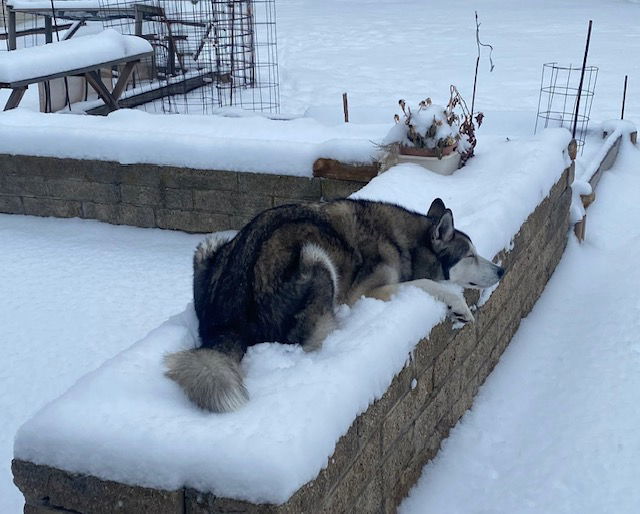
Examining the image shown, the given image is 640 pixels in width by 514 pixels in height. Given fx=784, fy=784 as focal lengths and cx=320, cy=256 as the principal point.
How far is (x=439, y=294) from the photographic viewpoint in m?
3.36

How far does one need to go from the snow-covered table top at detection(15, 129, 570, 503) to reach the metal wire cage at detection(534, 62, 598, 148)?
5219 millimetres

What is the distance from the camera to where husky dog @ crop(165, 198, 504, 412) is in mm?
2652

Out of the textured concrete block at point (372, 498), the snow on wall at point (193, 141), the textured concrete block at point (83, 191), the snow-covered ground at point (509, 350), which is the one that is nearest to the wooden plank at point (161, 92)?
the snow-covered ground at point (509, 350)

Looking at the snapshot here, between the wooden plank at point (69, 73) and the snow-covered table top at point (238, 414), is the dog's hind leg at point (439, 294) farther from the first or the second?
the wooden plank at point (69, 73)

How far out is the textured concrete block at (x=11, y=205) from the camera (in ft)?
22.7

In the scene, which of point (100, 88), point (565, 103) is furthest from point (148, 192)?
point (565, 103)

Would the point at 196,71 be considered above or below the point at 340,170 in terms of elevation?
below

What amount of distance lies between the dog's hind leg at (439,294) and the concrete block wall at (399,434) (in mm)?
82

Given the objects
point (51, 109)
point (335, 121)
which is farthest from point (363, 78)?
point (51, 109)

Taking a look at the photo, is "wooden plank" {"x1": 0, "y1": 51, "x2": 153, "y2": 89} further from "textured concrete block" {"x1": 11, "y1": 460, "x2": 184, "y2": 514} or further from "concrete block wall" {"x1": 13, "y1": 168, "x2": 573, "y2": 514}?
"textured concrete block" {"x1": 11, "y1": 460, "x2": 184, "y2": 514}

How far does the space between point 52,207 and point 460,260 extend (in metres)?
4.40

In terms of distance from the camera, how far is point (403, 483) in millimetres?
3209

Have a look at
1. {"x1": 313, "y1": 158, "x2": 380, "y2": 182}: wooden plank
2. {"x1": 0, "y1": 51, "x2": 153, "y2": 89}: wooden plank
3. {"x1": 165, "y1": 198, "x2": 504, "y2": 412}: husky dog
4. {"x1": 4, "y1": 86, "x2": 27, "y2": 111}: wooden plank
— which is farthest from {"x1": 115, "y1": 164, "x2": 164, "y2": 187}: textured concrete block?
{"x1": 165, "y1": 198, "x2": 504, "y2": 412}: husky dog

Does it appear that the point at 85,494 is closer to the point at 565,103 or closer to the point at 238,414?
the point at 238,414
